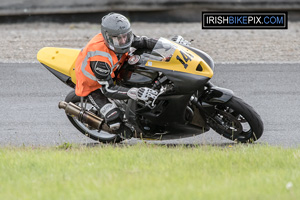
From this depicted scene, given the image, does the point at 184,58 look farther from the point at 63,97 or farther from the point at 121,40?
the point at 63,97

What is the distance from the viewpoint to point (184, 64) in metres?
6.31

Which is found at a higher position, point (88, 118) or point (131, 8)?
point (88, 118)

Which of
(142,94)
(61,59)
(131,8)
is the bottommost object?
(131,8)

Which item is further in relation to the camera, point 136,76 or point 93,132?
point 93,132

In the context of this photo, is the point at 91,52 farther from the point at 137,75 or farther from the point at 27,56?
the point at 27,56

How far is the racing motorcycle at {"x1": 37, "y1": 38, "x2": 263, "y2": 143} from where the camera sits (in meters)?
6.32

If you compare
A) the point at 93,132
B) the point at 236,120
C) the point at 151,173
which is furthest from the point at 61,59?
the point at 151,173

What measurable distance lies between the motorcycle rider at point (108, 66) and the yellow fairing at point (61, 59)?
242mm

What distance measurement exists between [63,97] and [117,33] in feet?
9.78

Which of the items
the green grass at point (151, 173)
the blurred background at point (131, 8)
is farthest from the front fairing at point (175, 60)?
the blurred background at point (131, 8)

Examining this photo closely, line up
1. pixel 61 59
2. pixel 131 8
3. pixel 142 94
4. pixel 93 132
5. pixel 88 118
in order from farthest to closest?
pixel 131 8 → pixel 93 132 → pixel 61 59 → pixel 88 118 → pixel 142 94

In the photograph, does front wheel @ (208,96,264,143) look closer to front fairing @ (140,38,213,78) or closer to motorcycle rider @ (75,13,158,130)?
front fairing @ (140,38,213,78)

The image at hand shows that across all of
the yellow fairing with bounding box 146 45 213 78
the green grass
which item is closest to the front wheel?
the green grass

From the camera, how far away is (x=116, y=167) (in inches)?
212
